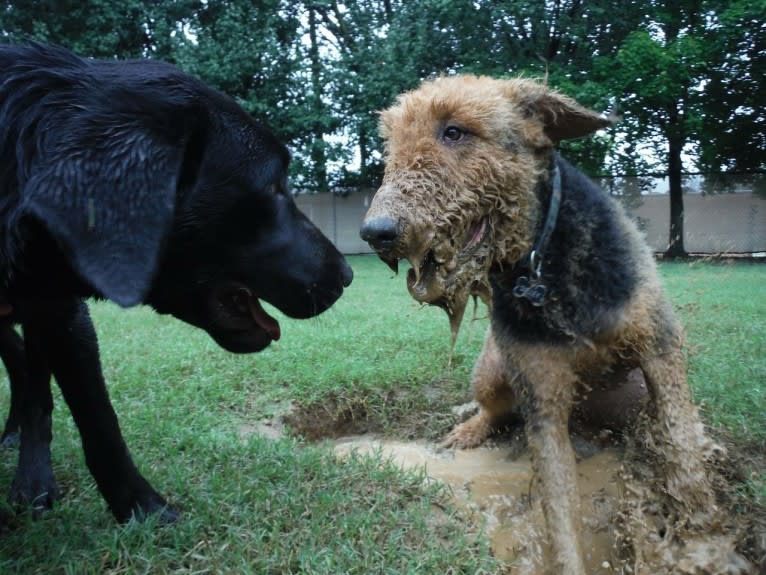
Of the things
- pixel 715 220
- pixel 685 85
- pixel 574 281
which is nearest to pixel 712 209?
pixel 715 220

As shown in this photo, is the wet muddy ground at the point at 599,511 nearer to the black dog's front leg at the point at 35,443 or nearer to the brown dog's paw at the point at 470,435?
the brown dog's paw at the point at 470,435

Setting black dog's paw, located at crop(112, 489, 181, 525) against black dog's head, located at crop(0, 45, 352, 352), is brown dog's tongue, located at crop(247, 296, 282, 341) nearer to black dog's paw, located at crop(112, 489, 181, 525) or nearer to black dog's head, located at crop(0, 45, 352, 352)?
black dog's head, located at crop(0, 45, 352, 352)

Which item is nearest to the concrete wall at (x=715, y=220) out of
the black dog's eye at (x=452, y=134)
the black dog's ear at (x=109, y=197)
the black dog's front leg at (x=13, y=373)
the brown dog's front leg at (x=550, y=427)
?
the black dog's front leg at (x=13, y=373)

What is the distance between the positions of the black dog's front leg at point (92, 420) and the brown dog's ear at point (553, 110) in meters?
1.78

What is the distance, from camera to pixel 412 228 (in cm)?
194

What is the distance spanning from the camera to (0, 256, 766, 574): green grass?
6.50 ft

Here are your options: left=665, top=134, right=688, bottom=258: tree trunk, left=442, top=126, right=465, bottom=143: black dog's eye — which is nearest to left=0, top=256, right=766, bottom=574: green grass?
left=442, top=126, right=465, bottom=143: black dog's eye

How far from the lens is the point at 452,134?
2.15 meters

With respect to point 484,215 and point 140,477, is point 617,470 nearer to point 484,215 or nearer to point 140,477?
point 484,215

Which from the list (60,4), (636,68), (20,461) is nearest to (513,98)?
(20,461)

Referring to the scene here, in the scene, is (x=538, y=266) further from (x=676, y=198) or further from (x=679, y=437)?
(x=676, y=198)

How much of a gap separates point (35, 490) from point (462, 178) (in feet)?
6.32

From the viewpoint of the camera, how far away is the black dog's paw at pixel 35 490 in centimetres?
226

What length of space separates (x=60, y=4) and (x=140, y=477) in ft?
59.0
